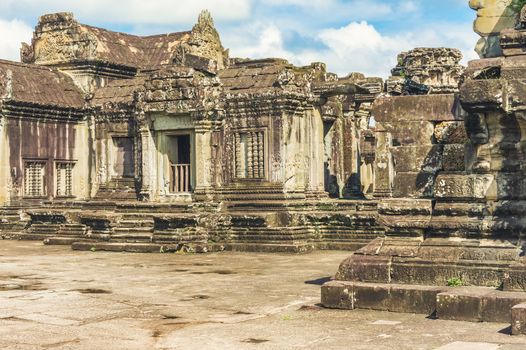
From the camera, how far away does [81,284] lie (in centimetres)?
1351

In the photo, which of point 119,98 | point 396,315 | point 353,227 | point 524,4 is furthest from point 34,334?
point 119,98

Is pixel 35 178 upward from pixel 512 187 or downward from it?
upward

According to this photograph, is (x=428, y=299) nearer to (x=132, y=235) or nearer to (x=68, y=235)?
(x=132, y=235)

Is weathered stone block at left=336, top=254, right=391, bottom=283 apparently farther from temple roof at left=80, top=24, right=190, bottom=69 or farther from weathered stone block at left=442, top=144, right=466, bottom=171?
temple roof at left=80, top=24, right=190, bottom=69

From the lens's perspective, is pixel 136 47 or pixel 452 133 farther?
pixel 136 47

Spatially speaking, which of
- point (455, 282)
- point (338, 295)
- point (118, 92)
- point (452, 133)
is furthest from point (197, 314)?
point (118, 92)

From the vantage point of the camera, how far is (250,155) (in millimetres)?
21359

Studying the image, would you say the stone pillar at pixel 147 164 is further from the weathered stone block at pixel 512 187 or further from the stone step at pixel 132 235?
the weathered stone block at pixel 512 187

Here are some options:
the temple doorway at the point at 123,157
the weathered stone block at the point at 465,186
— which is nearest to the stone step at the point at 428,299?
the weathered stone block at the point at 465,186

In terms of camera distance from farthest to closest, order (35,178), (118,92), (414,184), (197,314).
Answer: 1. (35,178)
2. (118,92)
3. (414,184)
4. (197,314)

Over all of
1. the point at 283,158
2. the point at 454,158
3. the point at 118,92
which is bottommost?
the point at 454,158

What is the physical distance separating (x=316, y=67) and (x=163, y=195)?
4.91m

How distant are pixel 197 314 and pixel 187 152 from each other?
1298 cm

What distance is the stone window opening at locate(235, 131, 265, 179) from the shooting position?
69.7 ft
